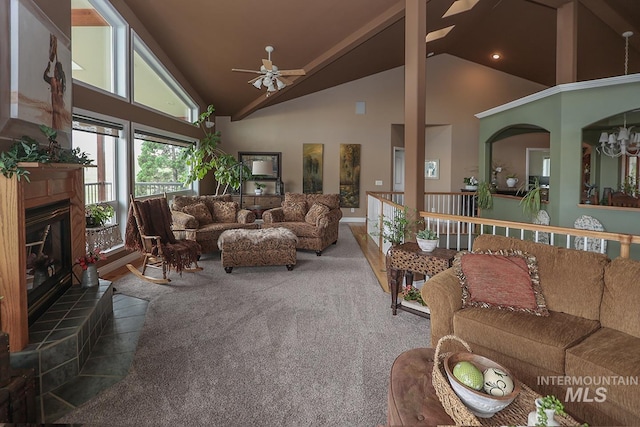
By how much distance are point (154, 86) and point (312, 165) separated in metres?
4.39

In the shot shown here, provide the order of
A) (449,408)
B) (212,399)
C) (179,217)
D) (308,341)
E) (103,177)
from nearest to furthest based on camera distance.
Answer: (449,408) < (212,399) < (308,341) < (103,177) < (179,217)

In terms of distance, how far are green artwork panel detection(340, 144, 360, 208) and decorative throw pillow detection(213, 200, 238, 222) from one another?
4038 mm

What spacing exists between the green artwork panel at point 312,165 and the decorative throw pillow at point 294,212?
3.21 meters

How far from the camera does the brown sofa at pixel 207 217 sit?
5.36m

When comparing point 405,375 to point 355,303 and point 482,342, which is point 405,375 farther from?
point 355,303

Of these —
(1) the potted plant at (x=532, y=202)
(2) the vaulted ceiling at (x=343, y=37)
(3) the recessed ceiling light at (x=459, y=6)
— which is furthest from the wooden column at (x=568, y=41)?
(1) the potted plant at (x=532, y=202)

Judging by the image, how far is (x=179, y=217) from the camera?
211 inches

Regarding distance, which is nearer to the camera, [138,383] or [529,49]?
[138,383]

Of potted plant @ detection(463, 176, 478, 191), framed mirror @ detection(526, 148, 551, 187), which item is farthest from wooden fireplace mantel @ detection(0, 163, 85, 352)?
framed mirror @ detection(526, 148, 551, 187)

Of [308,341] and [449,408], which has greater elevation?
[449,408]

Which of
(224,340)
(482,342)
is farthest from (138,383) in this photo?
(482,342)

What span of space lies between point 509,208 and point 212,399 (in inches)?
245

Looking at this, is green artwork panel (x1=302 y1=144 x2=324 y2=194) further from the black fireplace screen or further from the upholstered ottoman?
the black fireplace screen

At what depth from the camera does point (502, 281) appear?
238cm
